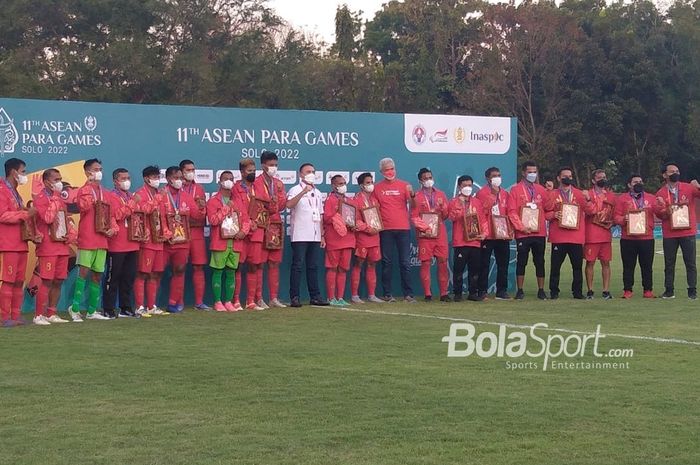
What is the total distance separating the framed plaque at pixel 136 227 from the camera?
1318cm

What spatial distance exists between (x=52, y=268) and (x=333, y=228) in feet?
13.2

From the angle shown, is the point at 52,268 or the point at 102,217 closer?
the point at 52,268

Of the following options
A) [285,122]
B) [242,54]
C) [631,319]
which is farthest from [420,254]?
[242,54]

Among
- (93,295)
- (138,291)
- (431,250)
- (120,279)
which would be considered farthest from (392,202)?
(93,295)

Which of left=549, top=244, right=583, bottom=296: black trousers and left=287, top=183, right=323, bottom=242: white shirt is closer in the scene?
left=287, top=183, right=323, bottom=242: white shirt

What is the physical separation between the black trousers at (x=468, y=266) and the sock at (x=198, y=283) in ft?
12.1

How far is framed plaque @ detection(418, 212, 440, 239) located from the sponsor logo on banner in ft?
5.40

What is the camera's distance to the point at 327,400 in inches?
294

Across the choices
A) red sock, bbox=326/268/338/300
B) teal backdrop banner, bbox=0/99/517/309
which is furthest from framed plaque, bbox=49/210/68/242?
red sock, bbox=326/268/338/300

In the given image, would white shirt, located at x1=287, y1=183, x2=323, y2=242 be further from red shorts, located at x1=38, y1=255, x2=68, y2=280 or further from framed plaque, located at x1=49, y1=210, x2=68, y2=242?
red shorts, located at x1=38, y1=255, x2=68, y2=280

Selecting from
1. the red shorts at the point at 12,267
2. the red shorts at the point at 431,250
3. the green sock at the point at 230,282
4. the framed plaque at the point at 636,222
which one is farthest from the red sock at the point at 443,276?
the red shorts at the point at 12,267

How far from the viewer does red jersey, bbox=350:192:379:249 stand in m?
14.8

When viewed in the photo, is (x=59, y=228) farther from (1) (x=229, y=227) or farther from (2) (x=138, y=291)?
(1) (x=229, y=227)

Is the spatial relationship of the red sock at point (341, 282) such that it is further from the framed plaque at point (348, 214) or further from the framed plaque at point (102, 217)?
the framed plaque at point (102, 217)
